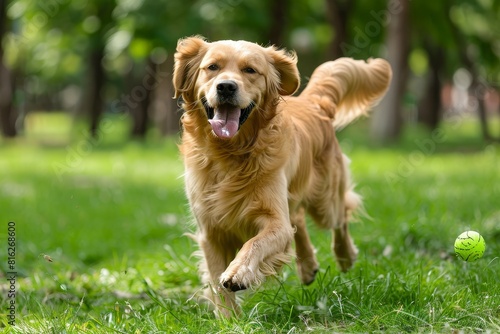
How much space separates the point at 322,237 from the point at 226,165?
2207 millimetres

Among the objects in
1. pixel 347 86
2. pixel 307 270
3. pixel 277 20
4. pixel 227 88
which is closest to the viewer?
pixel 227 88

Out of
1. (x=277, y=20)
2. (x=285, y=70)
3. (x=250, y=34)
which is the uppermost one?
(x=285, y=70)

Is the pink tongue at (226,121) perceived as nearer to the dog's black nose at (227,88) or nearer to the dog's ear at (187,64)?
the dog's black nose at (227,88)

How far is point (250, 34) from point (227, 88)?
1725 cm

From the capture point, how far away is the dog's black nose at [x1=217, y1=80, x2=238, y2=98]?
4.44 m

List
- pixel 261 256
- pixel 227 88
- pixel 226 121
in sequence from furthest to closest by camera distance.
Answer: pixel 226 121 < pixel 227 88 < pixel 261 256

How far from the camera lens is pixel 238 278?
404cm

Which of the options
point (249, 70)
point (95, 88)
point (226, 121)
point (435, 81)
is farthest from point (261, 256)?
point (435, 81)

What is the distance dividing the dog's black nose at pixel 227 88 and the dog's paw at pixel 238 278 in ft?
3.16

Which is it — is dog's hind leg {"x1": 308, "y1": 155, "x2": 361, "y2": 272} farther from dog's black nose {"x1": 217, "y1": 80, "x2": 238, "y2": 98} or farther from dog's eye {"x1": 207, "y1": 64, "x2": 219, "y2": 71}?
dog's black nose {"x1": 217, "y1": 80, "x2": 238, "y2": 98}

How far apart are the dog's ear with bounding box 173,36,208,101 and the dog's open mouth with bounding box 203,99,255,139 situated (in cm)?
35

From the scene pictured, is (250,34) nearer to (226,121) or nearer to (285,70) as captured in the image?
(285,70)

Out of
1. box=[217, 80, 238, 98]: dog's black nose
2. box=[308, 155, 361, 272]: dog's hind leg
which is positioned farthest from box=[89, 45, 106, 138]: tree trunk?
box=[217, 80, 238, 98]: dog's black nose

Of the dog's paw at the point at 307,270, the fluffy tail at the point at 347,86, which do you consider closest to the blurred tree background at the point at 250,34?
the fluffy tail at the point at 347,86
